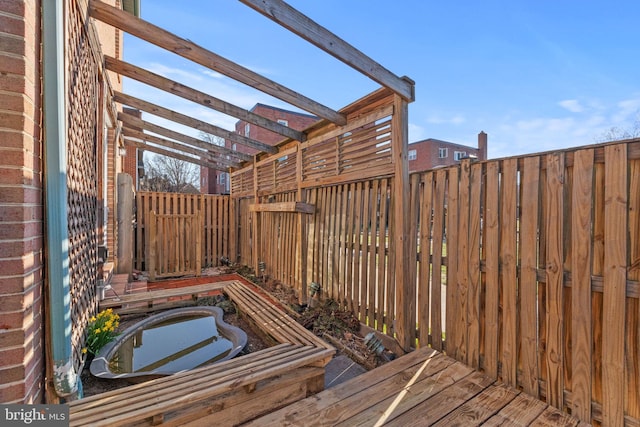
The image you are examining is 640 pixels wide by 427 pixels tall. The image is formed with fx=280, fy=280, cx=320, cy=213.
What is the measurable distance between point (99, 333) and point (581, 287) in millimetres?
3856

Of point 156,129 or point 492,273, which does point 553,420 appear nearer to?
point 492,273

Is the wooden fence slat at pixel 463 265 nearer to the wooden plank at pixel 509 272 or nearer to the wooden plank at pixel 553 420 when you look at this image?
the wooden plank at pixel 509 272

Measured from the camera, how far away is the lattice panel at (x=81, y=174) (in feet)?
6.74

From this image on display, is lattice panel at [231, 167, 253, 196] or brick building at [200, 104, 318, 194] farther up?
brick building at [200, 104, 318, 194]

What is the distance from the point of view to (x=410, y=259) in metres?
2.84

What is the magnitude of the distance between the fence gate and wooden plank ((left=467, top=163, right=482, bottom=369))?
5.77 m

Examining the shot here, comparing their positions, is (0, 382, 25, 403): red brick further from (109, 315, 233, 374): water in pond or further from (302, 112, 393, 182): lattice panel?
(302, 112, 393, 182): lattice panel

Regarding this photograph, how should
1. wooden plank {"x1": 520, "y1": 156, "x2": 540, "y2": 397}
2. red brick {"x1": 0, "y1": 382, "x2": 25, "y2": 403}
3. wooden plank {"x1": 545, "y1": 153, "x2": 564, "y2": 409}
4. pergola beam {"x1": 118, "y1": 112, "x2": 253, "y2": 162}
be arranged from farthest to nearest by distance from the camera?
pergola beam {"x1": 118, "y1": 112, "x2": 253, "y2": 162} → wooden plank {"x1": 520, "y1": 156, "x2": 540, "y2": 397} → wooden plank {"x1": 545, "y1": 153, "x2": 564, "y2": 409} → red brick {"x1": 0, "y1": 382, "x2": 25, "y2": 403}

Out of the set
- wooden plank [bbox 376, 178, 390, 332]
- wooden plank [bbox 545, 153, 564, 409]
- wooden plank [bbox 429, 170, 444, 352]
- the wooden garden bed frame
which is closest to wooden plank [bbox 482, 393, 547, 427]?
wooden plank [bbox 545, 153, 564, 409]

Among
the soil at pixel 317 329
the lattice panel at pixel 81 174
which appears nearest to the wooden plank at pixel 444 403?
the soil at pixel 317 329

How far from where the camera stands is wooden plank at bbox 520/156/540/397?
1.96 meters

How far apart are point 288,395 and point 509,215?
6.96 feet

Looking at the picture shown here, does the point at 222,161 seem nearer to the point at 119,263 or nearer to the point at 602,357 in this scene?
the point at 119,263

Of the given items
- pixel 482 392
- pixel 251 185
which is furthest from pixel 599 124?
pixel 482 392
